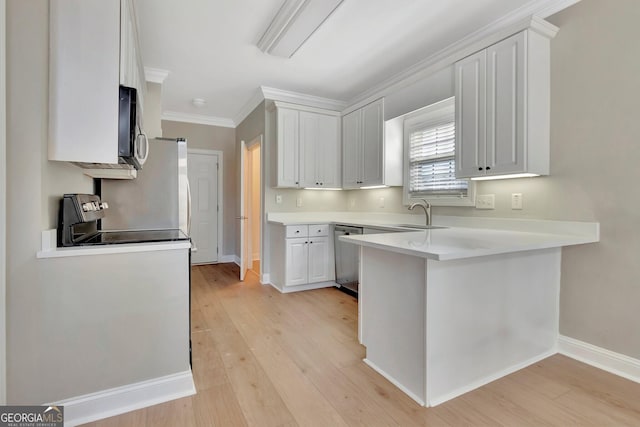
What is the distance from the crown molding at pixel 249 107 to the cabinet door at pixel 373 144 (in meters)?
1.40

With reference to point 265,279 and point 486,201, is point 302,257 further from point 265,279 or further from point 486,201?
point 486,201

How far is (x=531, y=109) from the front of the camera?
82.8 inches

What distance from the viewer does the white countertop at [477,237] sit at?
60.0 inches

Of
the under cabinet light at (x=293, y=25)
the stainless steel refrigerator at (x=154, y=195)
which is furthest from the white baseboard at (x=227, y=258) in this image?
the under cabinet light at (x=293, y=25)

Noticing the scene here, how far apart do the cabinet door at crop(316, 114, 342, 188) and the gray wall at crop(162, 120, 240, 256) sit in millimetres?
1806

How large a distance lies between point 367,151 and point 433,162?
85 cm

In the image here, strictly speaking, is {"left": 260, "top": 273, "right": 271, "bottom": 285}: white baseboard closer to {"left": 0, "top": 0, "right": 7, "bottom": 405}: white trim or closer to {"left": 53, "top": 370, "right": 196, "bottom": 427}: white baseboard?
{"left": 53, "top": 370, "right": 196, "bottom": 427}: white baseboard

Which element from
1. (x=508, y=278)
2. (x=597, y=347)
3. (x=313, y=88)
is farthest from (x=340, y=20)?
(x=597, y=347)

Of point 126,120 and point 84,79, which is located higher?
point 84,79

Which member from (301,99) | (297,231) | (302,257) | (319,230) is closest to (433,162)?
(319,230)

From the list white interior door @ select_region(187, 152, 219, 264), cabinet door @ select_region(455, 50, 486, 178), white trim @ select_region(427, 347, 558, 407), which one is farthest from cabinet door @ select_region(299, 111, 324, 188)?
white trim @ select_region(427, 347, 558, 407)

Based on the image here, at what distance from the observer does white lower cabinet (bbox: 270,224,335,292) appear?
12.0 feet

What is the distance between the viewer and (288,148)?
391cm

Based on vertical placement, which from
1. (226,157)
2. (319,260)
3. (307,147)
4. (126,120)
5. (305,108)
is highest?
(305,108)
